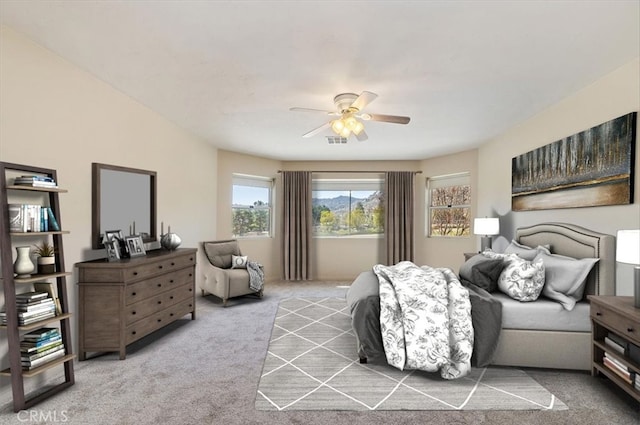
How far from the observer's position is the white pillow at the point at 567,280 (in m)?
2.74

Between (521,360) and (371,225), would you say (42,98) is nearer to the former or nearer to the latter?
(521,360)

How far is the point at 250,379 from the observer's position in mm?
2580

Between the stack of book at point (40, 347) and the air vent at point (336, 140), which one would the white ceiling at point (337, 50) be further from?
the stack of book at point (40, 347)

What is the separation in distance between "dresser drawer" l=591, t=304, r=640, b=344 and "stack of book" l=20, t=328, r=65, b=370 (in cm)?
386

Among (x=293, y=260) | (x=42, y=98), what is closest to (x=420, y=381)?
(x=42, y=98)

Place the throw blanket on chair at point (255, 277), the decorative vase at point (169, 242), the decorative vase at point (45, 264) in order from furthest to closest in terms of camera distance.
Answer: the throw blanket on chair at point (255, 277), the decorative vase at point (169, 242), the decorative vase at point (45, 264)

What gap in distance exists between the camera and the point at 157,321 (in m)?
3.35

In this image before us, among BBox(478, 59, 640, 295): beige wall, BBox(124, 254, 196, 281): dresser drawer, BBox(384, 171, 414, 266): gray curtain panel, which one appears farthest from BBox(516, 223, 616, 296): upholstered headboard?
BBox(124, 254, 196, 281): dresser drawer

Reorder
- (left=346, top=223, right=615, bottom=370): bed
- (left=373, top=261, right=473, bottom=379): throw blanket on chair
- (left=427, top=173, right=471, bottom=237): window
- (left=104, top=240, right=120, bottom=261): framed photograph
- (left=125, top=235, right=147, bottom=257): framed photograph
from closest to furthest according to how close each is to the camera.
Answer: (left=373, top=261, right=473, bottom=379): throw blanket on chair
(left=346, top=223, right=615, bottom=370): bed
(left=104, top=240, right=120, bottom=261): framed photograph
(left=125, top=235, right=147, bottom=257): framed photograph
(left=427, top=173, right=471, bottom=237): window

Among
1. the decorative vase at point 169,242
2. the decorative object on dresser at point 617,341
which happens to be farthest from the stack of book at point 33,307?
the decorative object on dresser at point 617,341

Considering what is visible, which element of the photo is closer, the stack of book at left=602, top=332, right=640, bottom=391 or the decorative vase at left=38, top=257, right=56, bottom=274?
the stack of book at left=602, top=332, right=640, bottom=391

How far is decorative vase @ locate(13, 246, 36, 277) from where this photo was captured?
2197 mm

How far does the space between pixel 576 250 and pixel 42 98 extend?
4.79 metres

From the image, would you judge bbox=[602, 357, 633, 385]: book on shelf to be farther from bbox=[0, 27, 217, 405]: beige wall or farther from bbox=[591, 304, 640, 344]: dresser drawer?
bbox=[0, 27, 217, 405]: beige wall
